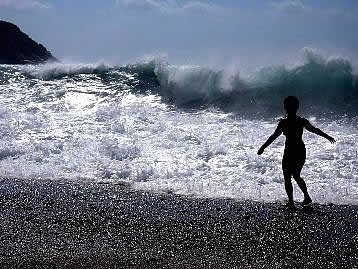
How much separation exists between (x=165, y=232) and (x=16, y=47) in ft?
221

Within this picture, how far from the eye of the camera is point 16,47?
67.4m

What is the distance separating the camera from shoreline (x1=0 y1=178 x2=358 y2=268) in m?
4.84

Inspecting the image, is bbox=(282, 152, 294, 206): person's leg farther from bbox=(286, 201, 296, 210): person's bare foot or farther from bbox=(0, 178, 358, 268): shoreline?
bbox=(0, 178, 358, 268): shoreline

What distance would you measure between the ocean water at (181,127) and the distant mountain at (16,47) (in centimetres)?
4780

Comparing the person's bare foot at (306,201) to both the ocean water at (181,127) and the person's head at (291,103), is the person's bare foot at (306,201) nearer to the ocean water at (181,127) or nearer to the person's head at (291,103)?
the ocean water at (181,127)

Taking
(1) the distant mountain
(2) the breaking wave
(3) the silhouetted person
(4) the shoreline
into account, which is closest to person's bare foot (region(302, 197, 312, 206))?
(3) the silhouetted person

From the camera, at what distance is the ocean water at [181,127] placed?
8641 millimetres

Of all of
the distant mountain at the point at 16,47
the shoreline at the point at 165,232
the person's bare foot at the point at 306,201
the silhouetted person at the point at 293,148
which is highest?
the distant mountain at the point at 16,47

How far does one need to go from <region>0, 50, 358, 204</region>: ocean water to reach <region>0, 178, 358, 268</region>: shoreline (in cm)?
96

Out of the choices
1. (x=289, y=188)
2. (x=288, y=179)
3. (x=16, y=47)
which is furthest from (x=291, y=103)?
(x=16, y=47)

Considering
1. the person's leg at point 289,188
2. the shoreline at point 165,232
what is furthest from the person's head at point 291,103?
the shoreline at point 165,232

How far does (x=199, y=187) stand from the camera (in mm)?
8141

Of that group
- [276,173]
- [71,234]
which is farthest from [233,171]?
[71,234]

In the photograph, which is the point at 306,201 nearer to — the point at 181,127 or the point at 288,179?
the point at 288,179
